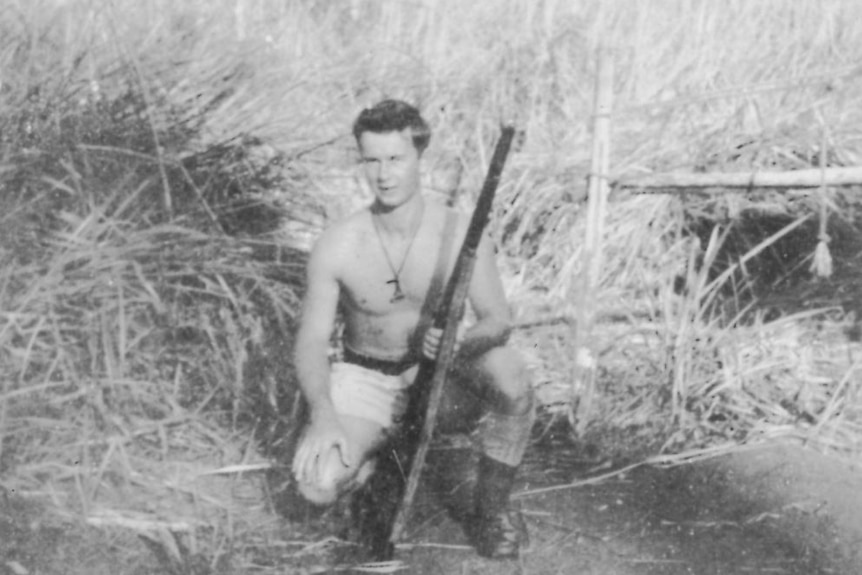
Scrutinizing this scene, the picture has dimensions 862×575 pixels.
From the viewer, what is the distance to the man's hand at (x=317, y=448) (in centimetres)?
206

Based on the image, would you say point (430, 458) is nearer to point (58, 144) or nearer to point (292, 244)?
point (292, 244)

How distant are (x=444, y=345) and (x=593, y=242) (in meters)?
0.87

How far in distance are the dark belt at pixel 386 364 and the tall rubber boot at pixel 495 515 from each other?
0.32 m

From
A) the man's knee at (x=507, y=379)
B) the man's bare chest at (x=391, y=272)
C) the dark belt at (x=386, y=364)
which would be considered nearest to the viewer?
the man's knee at (x=507, y=379)

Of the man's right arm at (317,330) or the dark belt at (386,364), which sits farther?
the dark belt at (386,364)

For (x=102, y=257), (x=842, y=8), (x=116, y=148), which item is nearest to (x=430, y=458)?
(x=102, y=257)

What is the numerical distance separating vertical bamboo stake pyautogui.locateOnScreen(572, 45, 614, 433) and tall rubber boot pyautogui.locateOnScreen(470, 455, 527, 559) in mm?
625

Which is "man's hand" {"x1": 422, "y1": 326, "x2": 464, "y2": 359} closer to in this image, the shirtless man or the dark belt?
the shirtless man

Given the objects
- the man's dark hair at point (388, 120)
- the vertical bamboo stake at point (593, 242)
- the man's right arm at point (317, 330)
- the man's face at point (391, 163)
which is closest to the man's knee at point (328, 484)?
the man's right arm at point (317, 330)

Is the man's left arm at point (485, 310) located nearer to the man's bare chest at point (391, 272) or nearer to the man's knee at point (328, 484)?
the man's bare chest at point (391, 272)

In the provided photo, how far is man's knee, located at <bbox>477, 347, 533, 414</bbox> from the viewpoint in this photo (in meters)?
2.18

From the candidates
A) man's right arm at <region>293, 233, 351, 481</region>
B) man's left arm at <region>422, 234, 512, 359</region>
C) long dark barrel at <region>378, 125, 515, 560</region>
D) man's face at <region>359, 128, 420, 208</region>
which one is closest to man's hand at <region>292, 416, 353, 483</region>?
man's right arm at <region>293, 233, 351, 481</region>

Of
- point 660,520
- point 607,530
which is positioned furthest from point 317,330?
point 660,520

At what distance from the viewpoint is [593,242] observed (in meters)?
2.73
